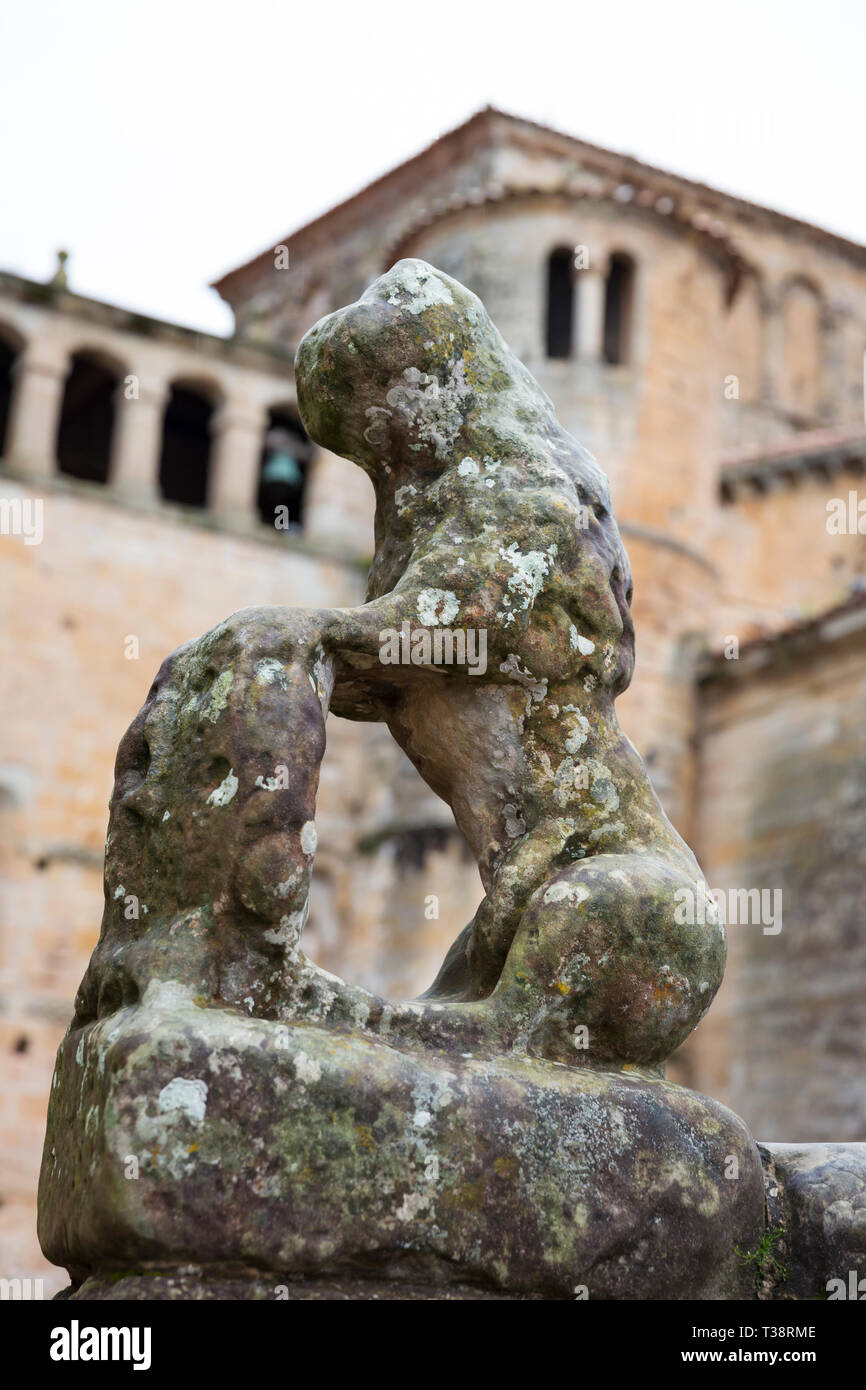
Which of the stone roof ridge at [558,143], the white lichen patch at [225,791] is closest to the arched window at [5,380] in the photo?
the stone roof ridge at [558,143]

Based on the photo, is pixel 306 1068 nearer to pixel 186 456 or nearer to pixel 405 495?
pixel 405 495

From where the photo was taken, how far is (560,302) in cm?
1712

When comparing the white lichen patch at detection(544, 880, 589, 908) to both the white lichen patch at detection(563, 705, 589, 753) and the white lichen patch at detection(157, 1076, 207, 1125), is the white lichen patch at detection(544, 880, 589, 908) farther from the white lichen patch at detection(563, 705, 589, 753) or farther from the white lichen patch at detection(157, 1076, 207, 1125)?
the white lichen patch at detection(157, 1076, 207, 1125)

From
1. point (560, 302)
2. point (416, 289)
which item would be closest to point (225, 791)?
point (416, 289)

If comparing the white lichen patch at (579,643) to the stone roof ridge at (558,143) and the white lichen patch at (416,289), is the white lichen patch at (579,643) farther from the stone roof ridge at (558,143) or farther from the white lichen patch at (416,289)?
the stone roof ridge at (558,143)

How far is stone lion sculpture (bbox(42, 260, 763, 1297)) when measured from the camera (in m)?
3.28

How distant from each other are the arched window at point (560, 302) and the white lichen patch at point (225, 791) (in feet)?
44.7

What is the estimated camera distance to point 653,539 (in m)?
16.3

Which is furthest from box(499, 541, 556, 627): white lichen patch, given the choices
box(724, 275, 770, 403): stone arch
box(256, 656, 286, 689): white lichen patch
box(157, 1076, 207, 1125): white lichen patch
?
box(724, 275, 770, 403): stone arch

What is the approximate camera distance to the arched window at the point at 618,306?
1686 cm

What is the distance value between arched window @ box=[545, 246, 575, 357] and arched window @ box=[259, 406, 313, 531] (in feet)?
8.61
